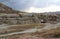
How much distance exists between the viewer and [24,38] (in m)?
20.2

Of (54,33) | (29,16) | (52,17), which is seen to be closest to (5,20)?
(29,16)

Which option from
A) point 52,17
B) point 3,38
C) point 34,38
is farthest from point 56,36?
point 52,17

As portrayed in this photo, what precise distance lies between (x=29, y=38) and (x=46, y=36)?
205 cm

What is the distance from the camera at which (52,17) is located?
2313 inches

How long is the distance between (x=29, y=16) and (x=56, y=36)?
3025cm

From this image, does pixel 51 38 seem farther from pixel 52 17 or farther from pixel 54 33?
pixel 52 17

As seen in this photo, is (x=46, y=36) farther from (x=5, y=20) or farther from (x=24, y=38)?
(x=5, y=20)

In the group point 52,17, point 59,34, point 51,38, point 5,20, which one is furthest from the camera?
point 52,17

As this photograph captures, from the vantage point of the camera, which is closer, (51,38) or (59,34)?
(51,38)

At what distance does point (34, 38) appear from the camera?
2023 centimetres

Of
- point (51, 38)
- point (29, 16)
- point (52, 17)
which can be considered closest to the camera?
point (51, 38)

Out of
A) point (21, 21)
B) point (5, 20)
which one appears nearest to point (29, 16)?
point (21, 21)

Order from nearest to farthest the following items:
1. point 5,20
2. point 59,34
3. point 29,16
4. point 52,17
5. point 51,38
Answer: point 51,38 < point 59,34 < point 5,20 < point 29,16 < point 52,17

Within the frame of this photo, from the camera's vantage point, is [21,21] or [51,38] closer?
[51,38]
